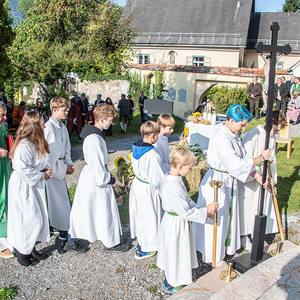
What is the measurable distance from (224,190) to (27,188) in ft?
8.00

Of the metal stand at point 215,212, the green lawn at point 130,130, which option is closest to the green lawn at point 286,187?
the metal stand at point 215,212

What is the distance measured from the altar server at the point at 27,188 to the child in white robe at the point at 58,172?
40 cm

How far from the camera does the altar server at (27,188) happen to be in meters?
3.67

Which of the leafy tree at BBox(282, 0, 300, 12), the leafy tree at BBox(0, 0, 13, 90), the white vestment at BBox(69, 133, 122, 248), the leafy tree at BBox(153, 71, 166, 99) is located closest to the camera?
the white vestment at BBox(69, 133, 122, 248)

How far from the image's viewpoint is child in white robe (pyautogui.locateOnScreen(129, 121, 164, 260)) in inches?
146

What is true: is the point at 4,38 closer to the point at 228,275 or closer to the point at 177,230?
the point at 177,230

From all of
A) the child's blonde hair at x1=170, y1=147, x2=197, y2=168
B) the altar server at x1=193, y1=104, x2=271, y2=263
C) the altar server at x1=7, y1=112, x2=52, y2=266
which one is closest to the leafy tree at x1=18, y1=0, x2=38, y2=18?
the altar server at x1=7, y1=112, x2=52, y2=266

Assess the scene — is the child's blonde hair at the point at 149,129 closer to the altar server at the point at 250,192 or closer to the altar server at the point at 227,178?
the altar server at the point at 227,178

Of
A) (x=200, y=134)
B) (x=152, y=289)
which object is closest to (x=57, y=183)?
(x=152, y=289)

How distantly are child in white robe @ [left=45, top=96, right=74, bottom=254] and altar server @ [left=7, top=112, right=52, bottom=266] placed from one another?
15.6 inches

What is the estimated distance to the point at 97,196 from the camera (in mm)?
4082

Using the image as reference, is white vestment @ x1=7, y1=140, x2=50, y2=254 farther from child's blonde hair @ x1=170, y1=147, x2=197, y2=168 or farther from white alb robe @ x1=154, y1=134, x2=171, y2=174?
child's blonde hair @ x1=170, y1=147, x2=197, y2=168

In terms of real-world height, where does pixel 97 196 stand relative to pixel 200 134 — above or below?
below

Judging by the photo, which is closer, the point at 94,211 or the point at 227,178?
the point at 227,178
